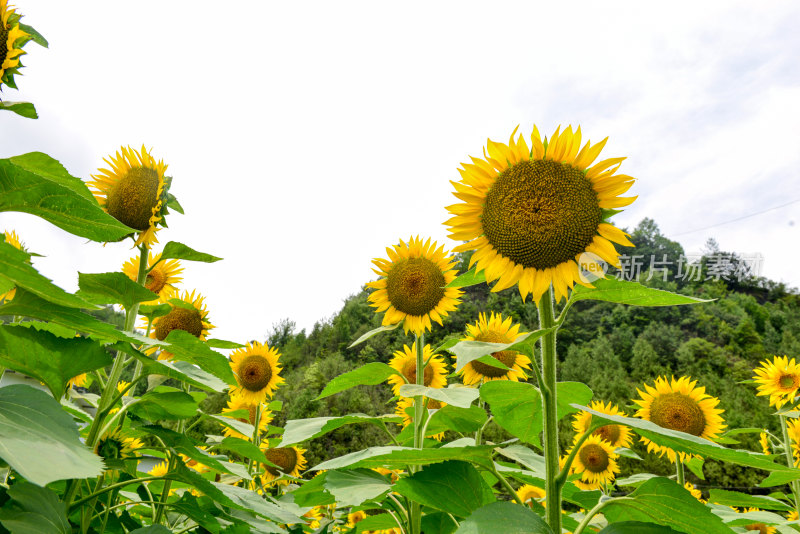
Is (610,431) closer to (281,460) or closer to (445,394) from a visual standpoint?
(281,460)

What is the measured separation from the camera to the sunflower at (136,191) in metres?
2.00

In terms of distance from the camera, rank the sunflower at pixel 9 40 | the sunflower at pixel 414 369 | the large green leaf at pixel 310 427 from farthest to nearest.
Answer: the sunflower at pixel 414 369
the large green leaf at pixel 310 427
the sunflower at pixel 9 40

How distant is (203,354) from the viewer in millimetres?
1375

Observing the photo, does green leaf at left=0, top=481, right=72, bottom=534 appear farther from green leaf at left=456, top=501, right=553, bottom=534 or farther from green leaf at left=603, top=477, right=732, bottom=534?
green leaf at left=603, top=477, right=732, bottom=534

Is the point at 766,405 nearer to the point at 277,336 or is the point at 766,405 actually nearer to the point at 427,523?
the point at 277,336

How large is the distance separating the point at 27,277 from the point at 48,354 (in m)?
0.44

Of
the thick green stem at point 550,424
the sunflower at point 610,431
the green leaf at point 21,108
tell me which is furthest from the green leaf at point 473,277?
the sunflower at point 610,431

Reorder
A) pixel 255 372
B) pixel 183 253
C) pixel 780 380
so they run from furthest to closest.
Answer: pixel 780 380, pixel 255 372, pixel 183 253

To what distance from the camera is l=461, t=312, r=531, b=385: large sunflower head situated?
9.93 feet

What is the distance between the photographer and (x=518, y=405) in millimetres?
1444

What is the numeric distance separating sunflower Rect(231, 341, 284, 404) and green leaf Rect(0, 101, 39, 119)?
279 cm

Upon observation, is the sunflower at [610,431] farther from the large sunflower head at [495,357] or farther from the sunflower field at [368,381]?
the sunflower field at [368,381]

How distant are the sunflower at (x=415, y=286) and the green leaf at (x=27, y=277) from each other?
187 centimetres

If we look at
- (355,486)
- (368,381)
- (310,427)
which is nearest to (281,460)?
(368,381)
